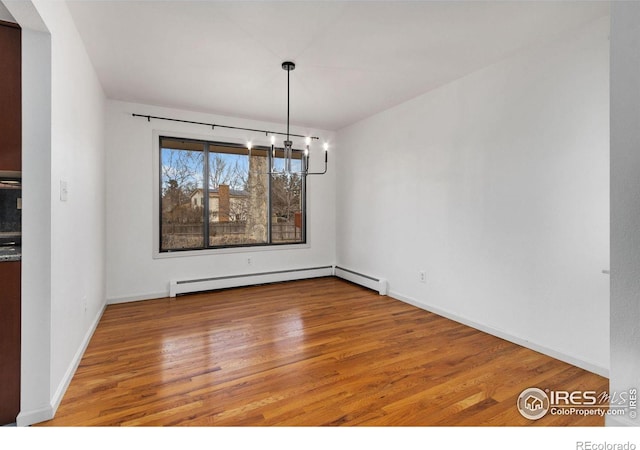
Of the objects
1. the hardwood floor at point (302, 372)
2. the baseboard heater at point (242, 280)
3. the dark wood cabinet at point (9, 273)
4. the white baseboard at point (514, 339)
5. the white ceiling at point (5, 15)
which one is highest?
the white ceiling at point (5, 15)

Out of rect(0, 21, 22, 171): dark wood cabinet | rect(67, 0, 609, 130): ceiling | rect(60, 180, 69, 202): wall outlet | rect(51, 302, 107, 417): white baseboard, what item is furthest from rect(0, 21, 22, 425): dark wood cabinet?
rect(67, 0, 609, 130): ceiling

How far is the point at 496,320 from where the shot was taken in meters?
3.01

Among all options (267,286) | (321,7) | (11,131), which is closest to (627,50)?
(321,7)

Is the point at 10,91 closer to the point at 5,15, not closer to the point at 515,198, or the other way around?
the point at 5,15

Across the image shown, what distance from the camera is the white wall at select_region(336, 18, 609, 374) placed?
233 centimetres

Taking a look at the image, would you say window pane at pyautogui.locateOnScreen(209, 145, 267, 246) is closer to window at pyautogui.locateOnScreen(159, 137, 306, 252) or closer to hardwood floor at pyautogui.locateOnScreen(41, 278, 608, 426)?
window at pyautogui.locateOnScreen(159, 137, 306, 252)

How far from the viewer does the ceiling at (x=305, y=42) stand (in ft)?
7.20

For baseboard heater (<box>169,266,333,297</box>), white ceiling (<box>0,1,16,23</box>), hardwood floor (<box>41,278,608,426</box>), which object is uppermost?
white ceiling (<box>0,1,16,23</box>)

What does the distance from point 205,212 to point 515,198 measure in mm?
3873

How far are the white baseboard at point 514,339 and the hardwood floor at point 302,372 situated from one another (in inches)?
2.6

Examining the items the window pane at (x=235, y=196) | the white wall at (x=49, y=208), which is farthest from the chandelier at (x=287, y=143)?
the white wall at (x=49, y=208)

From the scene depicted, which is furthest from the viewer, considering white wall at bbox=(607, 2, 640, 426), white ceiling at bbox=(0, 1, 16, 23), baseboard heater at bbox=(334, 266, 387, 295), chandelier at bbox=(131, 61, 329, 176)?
baseboard heater at bbox=(334, 266, 387, 295)

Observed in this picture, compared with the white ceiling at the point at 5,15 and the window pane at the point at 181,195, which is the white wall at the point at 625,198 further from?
the window pane at the point at 181,195

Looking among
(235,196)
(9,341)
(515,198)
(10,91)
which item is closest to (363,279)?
(235,196)
